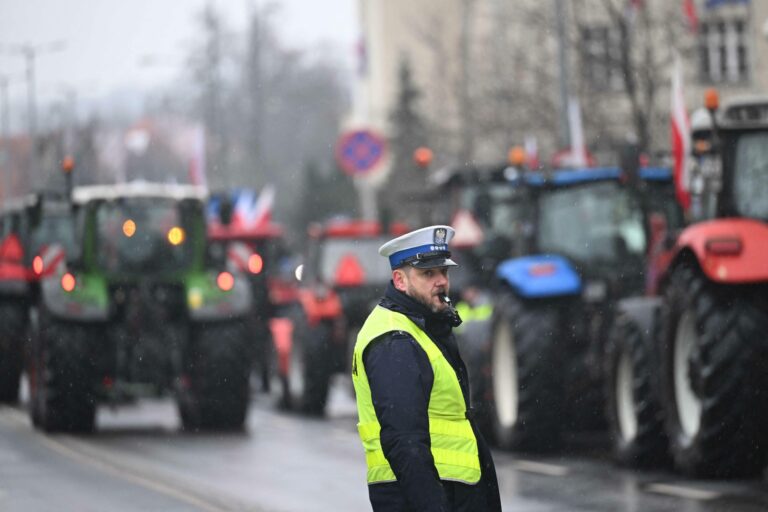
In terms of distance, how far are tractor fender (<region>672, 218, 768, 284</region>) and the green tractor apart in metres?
7.42

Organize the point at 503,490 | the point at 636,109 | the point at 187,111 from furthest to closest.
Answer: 1. the point at 187,111
2. the point at 636,109
3. the point at 503,490

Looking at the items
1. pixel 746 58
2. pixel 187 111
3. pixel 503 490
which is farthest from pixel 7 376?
pixel 187 111

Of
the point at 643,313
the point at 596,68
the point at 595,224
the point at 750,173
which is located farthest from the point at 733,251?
the point at 596,68

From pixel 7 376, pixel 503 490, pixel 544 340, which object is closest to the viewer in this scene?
pixel 503 490

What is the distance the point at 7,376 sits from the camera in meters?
24.9

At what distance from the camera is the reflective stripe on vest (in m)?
6.57

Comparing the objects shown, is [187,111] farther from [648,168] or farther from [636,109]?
[648,168]

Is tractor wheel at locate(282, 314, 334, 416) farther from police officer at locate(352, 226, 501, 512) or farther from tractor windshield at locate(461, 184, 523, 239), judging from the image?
police officer at locate(352, 226, 501, 512)

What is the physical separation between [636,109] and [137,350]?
10194 millimetres

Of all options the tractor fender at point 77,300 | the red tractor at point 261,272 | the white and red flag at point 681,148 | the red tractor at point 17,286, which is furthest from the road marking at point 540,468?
the red tractor at point 261,272

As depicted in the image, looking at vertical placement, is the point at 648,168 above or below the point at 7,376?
above

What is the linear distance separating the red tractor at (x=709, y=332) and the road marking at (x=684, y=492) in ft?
0.75

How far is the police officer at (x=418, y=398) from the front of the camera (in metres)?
6.43

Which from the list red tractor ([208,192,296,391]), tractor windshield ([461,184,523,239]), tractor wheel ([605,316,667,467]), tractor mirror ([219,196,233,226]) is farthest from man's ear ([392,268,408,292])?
red tractor ([208,192,296,391])
